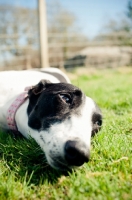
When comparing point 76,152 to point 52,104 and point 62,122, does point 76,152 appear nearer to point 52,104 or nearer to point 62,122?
point 62,122

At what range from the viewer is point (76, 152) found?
161cm

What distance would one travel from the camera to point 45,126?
205cm

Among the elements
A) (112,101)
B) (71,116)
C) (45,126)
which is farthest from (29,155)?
(112,101)

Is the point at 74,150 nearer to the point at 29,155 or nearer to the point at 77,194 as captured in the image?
the point at 77,194

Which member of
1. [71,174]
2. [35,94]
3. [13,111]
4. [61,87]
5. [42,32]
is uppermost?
[61,87]

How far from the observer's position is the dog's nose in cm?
160

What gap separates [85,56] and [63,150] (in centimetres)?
1094

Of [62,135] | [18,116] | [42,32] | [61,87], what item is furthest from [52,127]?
[42,32]

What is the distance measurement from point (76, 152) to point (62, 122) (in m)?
0.36

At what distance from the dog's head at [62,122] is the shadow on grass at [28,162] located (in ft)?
0.25

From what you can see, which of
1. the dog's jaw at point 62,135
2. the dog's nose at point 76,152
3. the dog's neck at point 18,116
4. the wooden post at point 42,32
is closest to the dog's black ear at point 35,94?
the dog's neck at point 18,116

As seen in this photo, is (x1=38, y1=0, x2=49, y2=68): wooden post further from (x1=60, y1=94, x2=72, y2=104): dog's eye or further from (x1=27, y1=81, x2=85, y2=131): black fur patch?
(x1=60, y1=94, x2=72, y2=104): dog's eye

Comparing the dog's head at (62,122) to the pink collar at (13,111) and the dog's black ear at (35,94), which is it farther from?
the pink collar at (13,111)

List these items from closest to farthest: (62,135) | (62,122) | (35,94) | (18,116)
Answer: (62,135)
(62,122)
(35,94)
(18,116)
